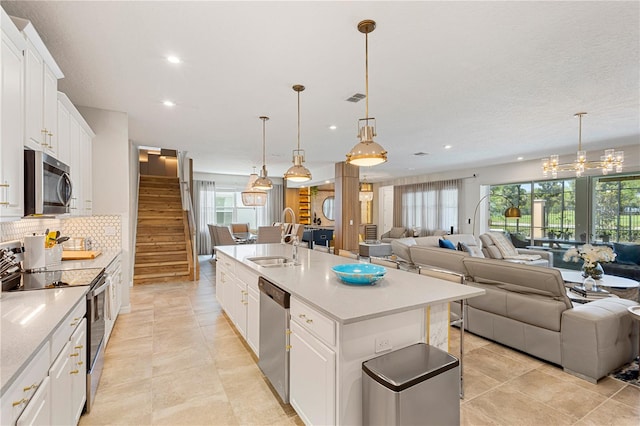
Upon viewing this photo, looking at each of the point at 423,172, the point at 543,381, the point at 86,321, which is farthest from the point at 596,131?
the point at 86,321

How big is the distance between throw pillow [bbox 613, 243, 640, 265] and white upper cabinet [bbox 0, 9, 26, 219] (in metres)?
8.60

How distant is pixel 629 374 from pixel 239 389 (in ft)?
11.1

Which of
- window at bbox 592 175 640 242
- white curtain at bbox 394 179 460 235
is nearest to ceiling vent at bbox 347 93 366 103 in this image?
window at bbox 592 175 640 242

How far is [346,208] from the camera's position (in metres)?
7.61

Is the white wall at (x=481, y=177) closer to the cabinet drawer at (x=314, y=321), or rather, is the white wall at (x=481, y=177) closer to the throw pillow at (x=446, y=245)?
the throw pillow at (x=446, y=245)

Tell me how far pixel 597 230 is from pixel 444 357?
7232 mm

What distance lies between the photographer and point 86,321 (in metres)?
2.06

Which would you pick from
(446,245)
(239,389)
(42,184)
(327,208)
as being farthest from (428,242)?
(327,208)

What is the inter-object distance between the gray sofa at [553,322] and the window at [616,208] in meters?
4.60

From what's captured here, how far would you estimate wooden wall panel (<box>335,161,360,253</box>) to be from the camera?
7582mm

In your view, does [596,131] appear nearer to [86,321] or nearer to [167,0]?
[167,0]

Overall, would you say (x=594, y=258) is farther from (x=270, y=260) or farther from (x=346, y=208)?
(x=346, y=208)

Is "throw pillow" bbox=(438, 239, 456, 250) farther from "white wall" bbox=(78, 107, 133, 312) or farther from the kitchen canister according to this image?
the kitchen canister

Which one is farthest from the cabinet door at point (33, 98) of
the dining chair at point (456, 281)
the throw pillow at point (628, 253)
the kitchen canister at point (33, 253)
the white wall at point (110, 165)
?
the throw pillow at point (628, 253)
